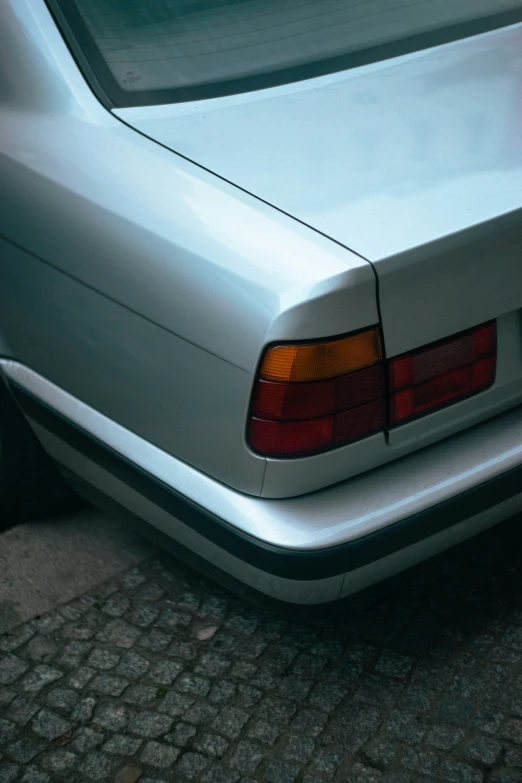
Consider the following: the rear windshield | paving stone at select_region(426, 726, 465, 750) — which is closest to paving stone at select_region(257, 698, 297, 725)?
paving stone at select_region(426, 726, 465, 750)

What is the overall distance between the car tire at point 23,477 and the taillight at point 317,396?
1.08m

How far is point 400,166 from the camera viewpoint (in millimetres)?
→ 1892

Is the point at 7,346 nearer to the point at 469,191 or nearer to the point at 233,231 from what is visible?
the point at 233,231

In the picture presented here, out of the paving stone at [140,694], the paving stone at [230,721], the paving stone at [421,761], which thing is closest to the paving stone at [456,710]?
the paving stone at [421,761]

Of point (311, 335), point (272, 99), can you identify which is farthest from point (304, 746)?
point (272, 99)

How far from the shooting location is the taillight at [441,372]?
1840 millimetres

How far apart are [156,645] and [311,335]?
1.13 meters

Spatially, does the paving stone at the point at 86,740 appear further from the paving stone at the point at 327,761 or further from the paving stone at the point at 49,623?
the paving stone at the point at 327,761

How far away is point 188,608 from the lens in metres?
2.55

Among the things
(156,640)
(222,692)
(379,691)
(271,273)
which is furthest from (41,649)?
(271,273)

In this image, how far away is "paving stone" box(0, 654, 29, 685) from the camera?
2344 mm

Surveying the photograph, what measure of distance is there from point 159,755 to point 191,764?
83 mm

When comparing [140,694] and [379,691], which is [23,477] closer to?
[140,694]

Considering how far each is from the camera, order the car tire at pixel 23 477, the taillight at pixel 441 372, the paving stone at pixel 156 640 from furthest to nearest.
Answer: the car tire at pixel 23 477
the paving stone at pixel 156 640
the taillight at pixel 441 372
